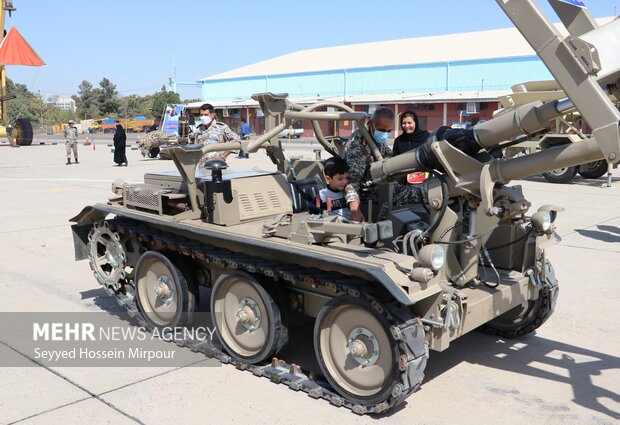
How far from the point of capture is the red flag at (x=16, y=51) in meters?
32.5

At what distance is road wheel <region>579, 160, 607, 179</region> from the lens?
17562mm

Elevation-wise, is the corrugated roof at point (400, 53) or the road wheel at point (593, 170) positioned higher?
the corrugated roof at point (400, 53)

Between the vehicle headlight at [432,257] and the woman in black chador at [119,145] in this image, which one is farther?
the woman in black chador at [119,145]

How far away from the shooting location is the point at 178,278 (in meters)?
5.84

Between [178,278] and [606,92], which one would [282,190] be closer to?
[178,278]

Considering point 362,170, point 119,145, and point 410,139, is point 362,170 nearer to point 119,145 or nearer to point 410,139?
point 410,139

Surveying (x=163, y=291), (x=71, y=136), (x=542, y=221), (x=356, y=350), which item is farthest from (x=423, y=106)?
(x=356, y=350)

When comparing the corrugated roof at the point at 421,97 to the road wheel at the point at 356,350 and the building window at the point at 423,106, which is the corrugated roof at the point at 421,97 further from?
the road wheel at the point at 356,350

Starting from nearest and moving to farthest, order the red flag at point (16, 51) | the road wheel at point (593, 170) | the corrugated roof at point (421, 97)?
the road wheel at point (593, 170) < the red flag at point (16, 51) < the corrugated roof at point (421, 97)

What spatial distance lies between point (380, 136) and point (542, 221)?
63.7 inches

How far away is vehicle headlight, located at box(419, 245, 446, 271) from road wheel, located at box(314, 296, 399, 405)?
453mm

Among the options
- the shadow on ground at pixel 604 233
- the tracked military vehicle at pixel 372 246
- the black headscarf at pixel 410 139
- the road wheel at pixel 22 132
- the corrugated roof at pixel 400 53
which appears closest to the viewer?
the tracked military vehicle at pixel 372 246

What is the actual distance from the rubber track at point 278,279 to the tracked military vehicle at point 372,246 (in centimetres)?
1

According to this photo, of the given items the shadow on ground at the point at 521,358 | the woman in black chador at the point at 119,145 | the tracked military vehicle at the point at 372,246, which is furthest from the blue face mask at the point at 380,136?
the woman in black chador at the point at 119,145
